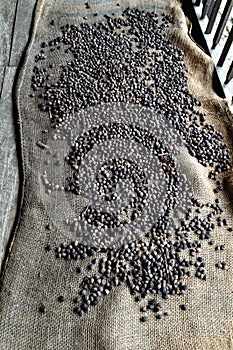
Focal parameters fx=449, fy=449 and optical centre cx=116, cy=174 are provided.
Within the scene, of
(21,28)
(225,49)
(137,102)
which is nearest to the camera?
(137,102)

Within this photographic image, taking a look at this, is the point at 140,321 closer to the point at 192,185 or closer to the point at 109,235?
the point at 109,235

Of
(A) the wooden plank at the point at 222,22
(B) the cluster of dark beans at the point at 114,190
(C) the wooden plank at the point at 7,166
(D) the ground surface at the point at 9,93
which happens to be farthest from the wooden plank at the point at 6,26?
(A) the wooden plank at the point at 222,22

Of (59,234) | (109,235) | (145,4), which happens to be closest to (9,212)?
(59,234)

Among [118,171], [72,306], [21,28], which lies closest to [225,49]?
[118,171]

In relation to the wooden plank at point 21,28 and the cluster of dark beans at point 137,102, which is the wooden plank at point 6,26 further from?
the cluster of dark beans at point 137,102

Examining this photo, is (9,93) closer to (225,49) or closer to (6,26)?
(6,26)

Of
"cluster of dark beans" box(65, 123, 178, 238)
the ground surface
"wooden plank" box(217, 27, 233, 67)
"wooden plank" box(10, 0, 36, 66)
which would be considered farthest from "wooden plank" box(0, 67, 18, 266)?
"wooden plank" box(217, 27, 233, 67)

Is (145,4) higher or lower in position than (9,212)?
higher

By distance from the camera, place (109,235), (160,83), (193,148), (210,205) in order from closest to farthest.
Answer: (109,235) → (210,205) → (193,148) → (160,83)
